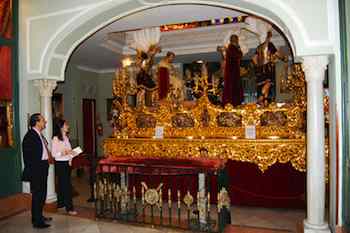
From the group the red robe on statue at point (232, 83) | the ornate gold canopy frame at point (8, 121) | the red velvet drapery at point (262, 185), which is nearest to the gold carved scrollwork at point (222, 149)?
the red velvet drapery at point (262, 185)

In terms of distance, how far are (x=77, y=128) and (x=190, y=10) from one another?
6.18m

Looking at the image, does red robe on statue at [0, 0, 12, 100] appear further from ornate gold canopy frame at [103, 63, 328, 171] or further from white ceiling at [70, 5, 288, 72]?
ornate gold canopy frame at [103, 63, 328, 171]

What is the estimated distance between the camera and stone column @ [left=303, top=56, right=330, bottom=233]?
3680 millimetres

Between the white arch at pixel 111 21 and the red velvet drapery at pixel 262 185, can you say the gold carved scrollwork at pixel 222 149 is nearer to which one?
the red velvet drapery at pixel 262 185

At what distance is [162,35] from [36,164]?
210 inches

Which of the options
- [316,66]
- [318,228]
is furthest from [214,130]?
[318,228]

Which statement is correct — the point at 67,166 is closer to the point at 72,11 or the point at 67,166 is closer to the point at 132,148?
the point at 132,148

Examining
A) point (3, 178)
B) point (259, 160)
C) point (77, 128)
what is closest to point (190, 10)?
point (259, 160)

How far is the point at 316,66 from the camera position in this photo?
147 inches

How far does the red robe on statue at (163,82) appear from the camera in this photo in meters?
7.17

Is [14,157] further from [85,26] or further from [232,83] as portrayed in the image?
[232,83]

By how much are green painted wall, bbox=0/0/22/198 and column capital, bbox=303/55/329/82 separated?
4468 millimetres

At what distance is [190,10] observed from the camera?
17.1ft

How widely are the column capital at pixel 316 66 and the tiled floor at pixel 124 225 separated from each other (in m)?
2.18
